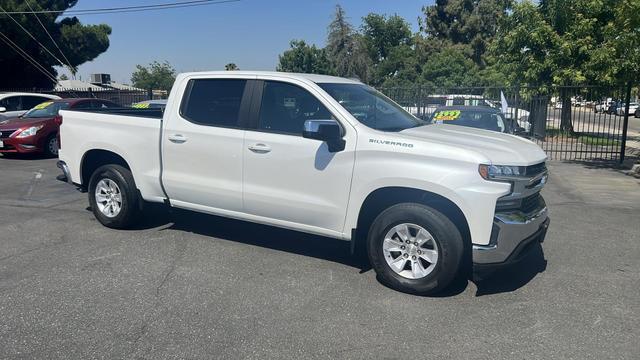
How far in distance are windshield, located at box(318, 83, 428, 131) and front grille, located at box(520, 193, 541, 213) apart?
1364 mm

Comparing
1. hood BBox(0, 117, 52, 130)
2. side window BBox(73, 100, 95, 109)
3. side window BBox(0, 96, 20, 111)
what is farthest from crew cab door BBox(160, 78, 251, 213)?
side window BBox(0, 96, 20, 111)

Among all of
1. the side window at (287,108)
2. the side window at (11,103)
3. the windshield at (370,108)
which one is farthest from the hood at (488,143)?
the side window at (11,103)

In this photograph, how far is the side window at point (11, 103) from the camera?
15.6 meters

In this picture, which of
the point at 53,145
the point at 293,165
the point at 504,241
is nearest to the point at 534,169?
the point at 504,241

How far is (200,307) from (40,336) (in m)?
1.17

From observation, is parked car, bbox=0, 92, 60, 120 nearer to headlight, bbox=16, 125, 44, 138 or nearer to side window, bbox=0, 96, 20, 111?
side window, bbox=0, 96, 20, 111

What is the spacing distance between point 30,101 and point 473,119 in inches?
522

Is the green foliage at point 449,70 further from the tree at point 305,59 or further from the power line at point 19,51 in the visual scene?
the power line at point 19,51

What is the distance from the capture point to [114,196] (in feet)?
21.3

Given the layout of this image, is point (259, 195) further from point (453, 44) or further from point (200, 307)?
point (453, 44)

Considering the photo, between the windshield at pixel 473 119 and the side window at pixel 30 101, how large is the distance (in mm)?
12417

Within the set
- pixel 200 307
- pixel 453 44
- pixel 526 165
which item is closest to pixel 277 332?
pixel 200 307

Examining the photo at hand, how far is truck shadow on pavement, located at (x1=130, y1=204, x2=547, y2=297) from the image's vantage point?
4.97 m

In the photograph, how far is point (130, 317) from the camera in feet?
13.7
